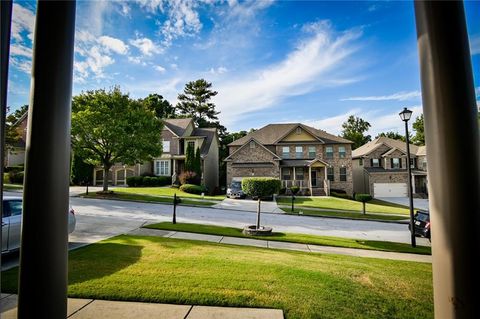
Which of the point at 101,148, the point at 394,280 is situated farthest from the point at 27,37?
the point at 101,148

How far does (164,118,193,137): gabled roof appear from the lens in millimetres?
32750

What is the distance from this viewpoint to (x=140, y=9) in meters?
3.59

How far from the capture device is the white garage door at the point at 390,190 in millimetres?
31984

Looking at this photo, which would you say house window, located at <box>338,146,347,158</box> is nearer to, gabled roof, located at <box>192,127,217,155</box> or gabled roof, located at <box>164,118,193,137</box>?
gabled roof, located at <box>192,127,217,155</box>

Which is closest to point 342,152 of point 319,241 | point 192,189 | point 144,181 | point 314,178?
point 314,178

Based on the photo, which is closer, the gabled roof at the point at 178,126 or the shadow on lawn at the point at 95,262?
the shadow on lawn at the point at 95,262

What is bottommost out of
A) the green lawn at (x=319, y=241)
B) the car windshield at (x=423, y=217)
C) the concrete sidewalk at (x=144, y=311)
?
the green lawn at (x=319, y=241)

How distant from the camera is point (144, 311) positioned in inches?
131

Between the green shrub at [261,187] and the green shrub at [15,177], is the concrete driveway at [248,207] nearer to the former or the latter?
the green shrub at [261,187]

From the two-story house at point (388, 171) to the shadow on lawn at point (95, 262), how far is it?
33.3 m

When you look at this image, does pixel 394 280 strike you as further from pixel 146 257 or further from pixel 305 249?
pixel 146 257

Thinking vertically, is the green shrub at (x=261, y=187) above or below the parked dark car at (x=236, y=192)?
above

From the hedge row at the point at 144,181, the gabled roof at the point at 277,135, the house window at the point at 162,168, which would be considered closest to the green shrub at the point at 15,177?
the hedge row at the point at 144,181

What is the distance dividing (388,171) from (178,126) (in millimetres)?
28725
